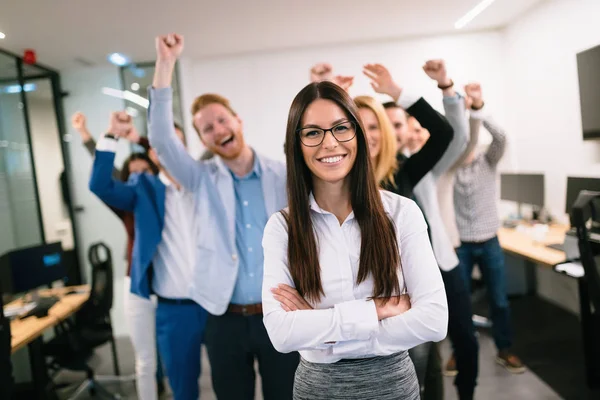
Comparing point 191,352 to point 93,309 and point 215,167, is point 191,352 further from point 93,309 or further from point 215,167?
point 93,309

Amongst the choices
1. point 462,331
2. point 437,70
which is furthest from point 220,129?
point 462,331

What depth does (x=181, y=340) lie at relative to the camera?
1.93 m

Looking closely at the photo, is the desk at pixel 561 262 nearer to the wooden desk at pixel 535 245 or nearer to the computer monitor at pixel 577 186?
the wooden desk at pixel 535 245

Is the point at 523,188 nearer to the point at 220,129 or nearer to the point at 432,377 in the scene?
the point at 432,377

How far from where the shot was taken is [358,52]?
396 cm

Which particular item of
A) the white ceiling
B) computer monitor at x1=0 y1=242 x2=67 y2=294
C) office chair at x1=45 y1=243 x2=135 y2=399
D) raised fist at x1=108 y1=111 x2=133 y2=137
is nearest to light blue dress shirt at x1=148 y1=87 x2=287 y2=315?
raised fist at x1=108 y1=111 x2=133 y2=137

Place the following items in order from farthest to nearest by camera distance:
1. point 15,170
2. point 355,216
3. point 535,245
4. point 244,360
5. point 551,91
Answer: point 15,170
point 535,245
point 551,91
point 244,360
point 355,216

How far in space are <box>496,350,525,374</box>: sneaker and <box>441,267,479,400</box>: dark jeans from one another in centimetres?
85

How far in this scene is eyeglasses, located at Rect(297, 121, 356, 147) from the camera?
0.96 m

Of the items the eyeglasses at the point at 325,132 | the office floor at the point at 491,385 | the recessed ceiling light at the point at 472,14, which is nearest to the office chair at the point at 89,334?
the office floor at the point at 491,385

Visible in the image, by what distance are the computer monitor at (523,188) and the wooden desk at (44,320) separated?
371cm

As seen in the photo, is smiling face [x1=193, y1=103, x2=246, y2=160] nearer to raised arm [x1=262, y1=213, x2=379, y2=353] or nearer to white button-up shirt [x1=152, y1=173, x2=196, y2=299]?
white button-up shirt [x1=152, y1=173, x2=196, y2=299]

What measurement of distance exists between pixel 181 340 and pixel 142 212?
2.08ft

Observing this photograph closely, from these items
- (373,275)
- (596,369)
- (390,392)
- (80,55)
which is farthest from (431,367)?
(80,55)
